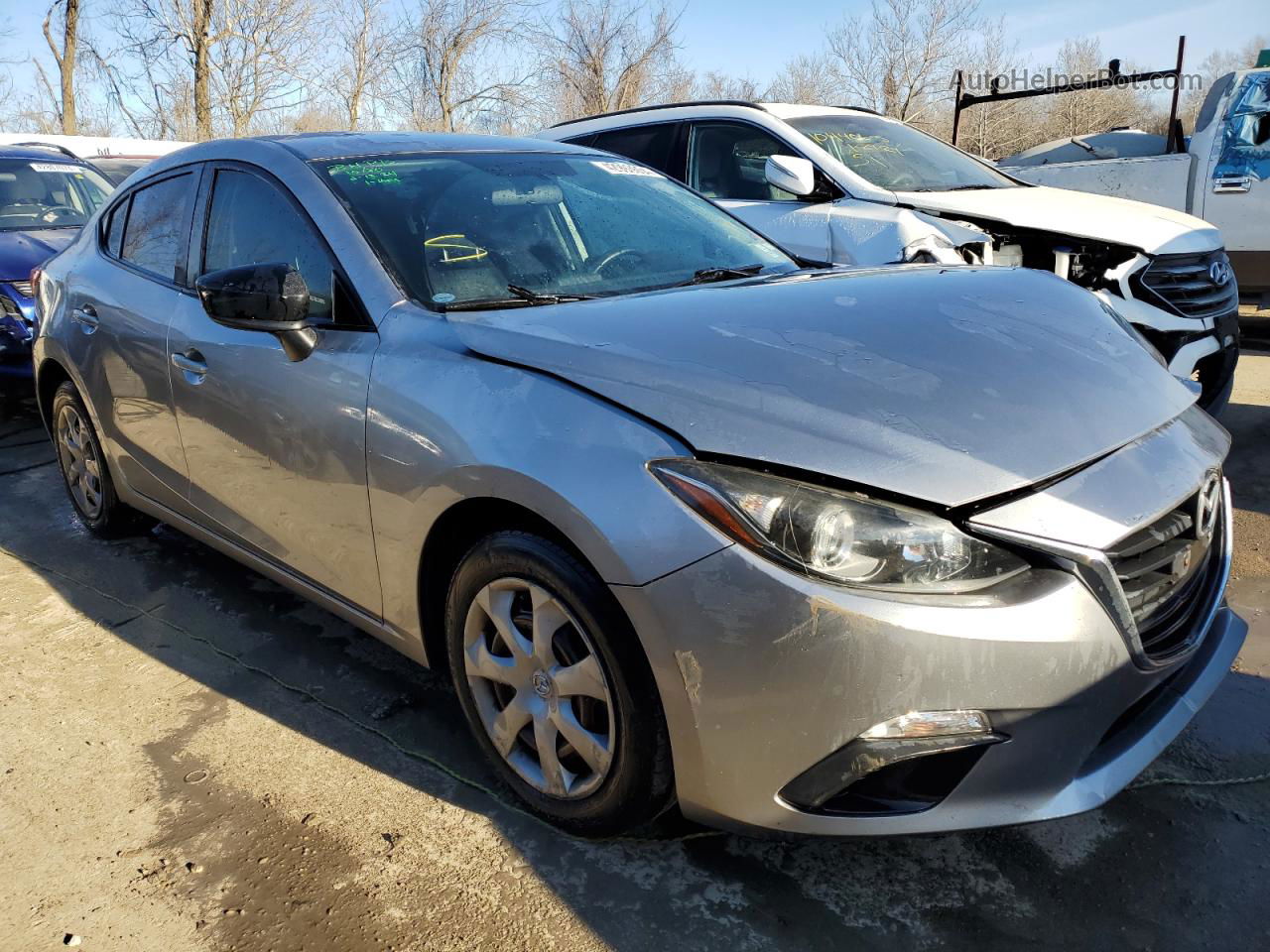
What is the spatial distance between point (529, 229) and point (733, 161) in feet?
11.3

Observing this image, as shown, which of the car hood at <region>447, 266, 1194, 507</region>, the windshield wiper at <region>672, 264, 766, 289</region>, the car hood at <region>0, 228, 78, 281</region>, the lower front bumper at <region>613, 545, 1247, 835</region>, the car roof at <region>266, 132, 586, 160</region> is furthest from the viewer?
the car hood at <region>0, 228, 78, 281</region>

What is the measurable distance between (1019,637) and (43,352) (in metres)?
4.16

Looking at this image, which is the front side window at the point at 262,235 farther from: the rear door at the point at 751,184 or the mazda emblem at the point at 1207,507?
the rear door at the point at 751,184

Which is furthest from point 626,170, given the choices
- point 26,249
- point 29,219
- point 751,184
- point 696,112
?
point 29,219

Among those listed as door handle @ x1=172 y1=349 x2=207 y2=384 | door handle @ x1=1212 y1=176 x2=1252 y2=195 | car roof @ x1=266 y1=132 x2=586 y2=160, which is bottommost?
door handle @ x1=172 y1=349 x2=207 y2=384

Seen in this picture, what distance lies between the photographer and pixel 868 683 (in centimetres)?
171

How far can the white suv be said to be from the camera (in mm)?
4797

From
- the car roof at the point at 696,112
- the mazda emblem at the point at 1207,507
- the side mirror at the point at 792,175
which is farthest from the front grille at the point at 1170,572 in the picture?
the car roof at the point at 696,112

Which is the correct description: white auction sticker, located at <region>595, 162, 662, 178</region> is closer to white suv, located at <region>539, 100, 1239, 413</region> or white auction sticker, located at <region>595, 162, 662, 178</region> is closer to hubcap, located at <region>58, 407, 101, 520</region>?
white suv, located at <region>539, 100, 1239, 413</region>

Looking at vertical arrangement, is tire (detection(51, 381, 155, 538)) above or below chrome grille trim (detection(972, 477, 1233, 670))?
below

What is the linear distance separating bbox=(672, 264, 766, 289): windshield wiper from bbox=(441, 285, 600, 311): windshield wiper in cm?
34

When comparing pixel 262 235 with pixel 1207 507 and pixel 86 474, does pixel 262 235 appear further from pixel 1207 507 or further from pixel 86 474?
pixel 1207 507

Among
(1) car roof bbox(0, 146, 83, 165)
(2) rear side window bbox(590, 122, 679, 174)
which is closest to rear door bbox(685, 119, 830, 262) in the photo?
(2) rear side window bbox(590, 122, 679, 174)

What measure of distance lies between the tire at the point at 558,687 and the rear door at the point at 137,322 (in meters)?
1.55
